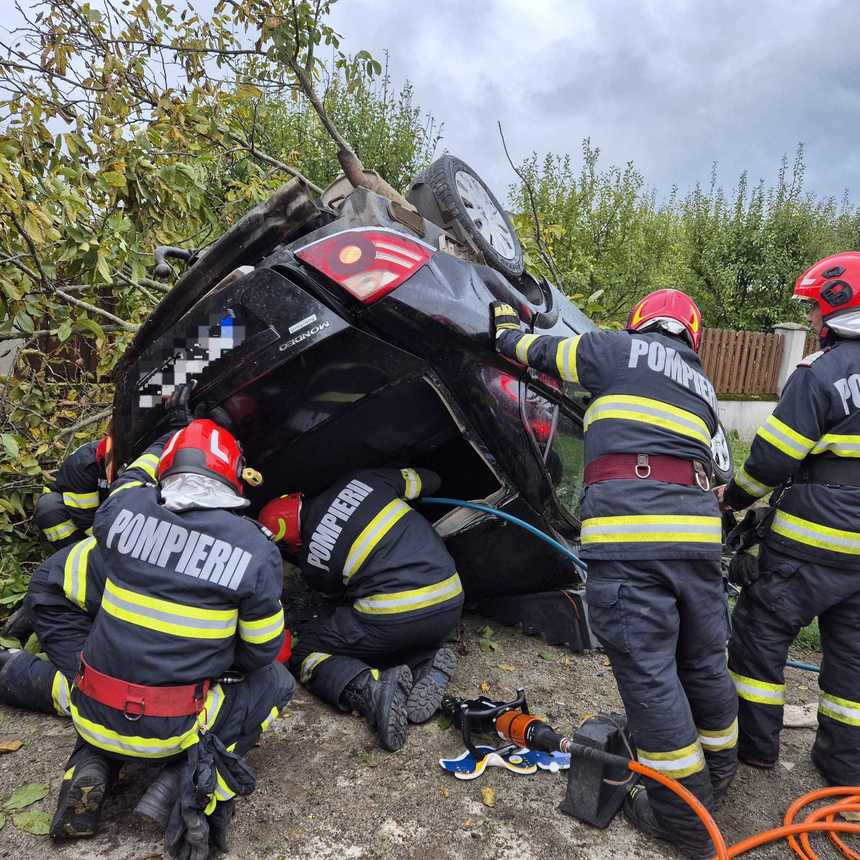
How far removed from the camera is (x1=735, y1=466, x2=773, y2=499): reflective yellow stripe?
2.74 metres

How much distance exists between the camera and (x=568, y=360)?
8.25 feet

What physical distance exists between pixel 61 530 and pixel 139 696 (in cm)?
164

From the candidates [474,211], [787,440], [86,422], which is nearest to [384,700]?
[787,440]

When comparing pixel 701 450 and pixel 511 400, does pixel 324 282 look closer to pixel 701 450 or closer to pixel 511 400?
pixel 511 400

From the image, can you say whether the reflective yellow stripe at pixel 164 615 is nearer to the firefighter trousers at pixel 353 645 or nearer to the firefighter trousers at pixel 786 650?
the firefighter trousers at pixel 353 645

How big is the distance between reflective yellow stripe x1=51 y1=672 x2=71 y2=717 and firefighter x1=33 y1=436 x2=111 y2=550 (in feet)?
2.87

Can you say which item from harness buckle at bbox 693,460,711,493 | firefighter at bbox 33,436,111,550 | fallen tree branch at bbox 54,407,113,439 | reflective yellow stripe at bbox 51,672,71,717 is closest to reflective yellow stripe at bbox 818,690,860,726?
harness buckle at bbox 693,460,711,493

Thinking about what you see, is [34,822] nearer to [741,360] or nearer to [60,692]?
[60,692]

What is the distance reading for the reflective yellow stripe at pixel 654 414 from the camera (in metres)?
2.36

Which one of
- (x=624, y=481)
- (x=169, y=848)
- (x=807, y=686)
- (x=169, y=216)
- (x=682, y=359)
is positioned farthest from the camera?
(x=169, y=216)

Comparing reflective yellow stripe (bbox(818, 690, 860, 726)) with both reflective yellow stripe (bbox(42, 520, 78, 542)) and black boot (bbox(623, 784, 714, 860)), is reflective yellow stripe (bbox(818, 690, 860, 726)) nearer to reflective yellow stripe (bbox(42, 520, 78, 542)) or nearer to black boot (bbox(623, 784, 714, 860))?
black boot (bbox(623, 784, 714, 860))

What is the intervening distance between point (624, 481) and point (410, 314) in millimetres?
925

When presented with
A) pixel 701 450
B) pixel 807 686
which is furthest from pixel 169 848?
pixel 807 686

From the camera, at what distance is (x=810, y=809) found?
2424 mm
